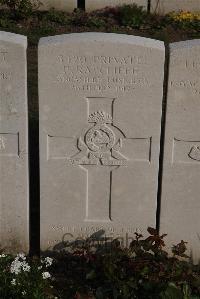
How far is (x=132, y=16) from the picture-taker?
13.1m

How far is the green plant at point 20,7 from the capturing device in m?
13.0

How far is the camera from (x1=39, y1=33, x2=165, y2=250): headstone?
16.3 ft

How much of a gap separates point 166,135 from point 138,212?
75 cm

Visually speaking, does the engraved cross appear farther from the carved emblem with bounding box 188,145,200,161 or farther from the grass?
the grass

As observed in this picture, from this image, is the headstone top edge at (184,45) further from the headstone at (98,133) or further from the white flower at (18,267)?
the white flower at (18,267)

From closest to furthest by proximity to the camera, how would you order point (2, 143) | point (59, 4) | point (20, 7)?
point (2, 143) → point (20, 7) → point (59, 4)

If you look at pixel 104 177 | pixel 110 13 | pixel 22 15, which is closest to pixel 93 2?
pixel 110 13

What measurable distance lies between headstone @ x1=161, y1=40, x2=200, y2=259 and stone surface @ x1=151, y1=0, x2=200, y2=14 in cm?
931

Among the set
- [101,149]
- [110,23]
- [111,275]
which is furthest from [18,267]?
[110,23]

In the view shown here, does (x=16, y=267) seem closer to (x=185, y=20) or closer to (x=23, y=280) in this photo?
(x=23, y=280)

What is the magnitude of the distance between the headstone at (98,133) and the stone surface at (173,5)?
9.34 metres

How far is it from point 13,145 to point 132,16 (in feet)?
27.5

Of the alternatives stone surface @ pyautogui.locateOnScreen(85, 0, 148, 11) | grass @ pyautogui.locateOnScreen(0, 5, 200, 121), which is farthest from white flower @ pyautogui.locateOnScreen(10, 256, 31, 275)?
stone surface @ pyautogui.locateOnScreen(85, 0, 148, 11)

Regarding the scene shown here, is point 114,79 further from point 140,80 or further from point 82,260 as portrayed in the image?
point 82,260
